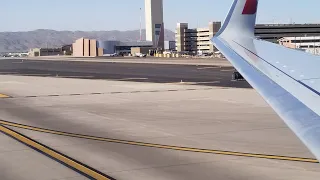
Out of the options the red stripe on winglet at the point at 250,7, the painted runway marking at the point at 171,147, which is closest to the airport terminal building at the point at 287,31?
the painted runway marking at the point at 171,147

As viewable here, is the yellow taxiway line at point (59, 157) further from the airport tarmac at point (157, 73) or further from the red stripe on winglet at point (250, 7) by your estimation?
the airport tarmac at point (157, 73)

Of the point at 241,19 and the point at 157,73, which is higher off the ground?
the point at 241,19

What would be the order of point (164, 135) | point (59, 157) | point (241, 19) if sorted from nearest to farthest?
1. point (241, 19)
2. point (59, 157)
3. point (164, 135)

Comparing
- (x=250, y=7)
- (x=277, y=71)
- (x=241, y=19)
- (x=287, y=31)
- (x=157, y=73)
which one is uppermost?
(x=287, y=31)

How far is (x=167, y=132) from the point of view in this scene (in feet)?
46.4

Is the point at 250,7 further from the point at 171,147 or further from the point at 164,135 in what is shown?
the point at 164,135

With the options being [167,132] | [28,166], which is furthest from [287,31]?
[28,166]

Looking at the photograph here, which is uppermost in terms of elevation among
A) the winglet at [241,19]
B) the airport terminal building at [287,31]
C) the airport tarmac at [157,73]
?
the airport terminal building at [287,31]

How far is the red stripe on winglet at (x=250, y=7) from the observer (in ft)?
32.0

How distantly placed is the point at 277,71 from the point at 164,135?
21.0 ft

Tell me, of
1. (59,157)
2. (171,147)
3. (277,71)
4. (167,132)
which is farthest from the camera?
(167,132)

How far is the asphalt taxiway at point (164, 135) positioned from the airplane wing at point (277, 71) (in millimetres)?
2121

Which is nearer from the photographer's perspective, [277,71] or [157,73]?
[277,71]

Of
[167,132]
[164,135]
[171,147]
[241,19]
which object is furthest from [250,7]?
[167,132]
